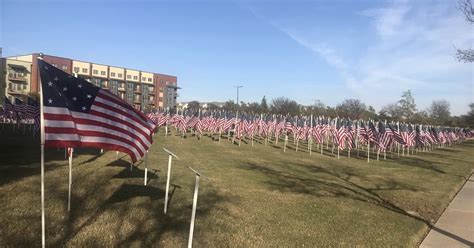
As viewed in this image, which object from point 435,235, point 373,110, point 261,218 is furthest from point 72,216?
point 373,110

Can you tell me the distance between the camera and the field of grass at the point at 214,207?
7562 millimetres

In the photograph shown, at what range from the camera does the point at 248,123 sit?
42.5m

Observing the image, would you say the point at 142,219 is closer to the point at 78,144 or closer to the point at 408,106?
the point at 78,144

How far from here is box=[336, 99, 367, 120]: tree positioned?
100m

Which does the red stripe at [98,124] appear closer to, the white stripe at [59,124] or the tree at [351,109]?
the white stripe at [59,124]

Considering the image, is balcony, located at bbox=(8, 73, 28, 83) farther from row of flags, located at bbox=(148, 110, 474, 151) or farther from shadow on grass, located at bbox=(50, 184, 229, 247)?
shadow on grass, located at bbox=(50, 184, 229, 247)

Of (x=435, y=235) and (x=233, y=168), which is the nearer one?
(x=435, y=235)

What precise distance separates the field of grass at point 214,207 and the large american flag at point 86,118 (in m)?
1.43

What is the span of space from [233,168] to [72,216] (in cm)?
1034

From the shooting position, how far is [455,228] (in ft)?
31.5

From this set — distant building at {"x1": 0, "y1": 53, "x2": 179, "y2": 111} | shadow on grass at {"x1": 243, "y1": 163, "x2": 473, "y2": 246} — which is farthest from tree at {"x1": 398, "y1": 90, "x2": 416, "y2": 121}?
shadow on grass at {"x1": 243, "y1": 163, "x2": 473, "y2": 246}

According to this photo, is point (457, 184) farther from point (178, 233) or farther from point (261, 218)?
point (178, 233)

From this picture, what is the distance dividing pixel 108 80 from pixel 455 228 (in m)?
118

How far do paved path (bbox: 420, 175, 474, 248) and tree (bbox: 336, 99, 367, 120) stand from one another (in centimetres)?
8452
